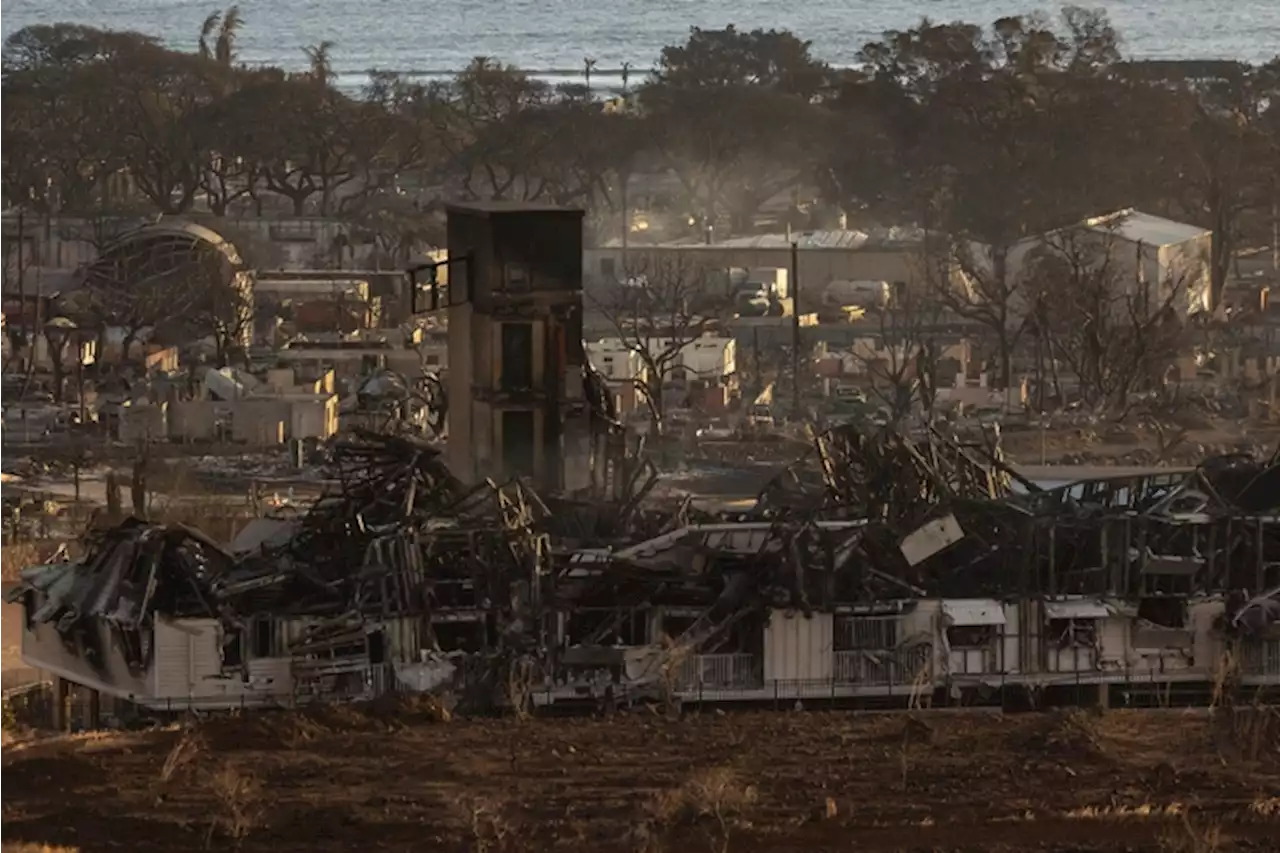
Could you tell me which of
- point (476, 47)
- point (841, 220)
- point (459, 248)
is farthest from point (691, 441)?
point (476, 47)

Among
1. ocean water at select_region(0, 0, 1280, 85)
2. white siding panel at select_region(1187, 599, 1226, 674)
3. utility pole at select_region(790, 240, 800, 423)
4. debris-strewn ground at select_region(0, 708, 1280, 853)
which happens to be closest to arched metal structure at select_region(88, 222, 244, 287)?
utility pole at select_region(790, 240, 800, 423)

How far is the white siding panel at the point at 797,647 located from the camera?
13.1 meters

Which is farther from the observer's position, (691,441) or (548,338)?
(691,441)

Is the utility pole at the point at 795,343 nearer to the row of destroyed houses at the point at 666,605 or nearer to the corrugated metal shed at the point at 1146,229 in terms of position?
the corrugated metal shed at the point at 1146,229

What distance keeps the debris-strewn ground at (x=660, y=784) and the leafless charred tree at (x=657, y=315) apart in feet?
39.7

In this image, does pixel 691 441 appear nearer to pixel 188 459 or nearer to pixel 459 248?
pixel 188 459

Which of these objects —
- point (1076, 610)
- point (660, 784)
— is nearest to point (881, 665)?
point (1076, 610)

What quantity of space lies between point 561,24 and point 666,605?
334ft

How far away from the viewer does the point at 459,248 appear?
16.1m

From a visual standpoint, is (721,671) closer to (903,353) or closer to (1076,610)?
(1076,610)

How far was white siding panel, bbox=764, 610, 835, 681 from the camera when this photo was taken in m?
13.1

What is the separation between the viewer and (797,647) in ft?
43.2

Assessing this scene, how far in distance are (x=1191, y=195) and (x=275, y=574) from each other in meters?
32.4

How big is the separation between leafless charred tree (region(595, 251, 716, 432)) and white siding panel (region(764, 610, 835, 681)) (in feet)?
35.2
